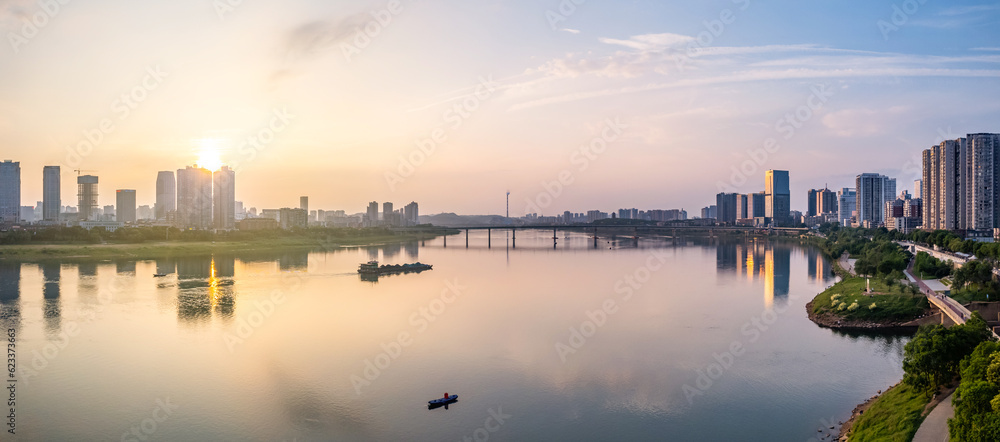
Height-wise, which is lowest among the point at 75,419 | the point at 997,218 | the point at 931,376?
the point at 75,419

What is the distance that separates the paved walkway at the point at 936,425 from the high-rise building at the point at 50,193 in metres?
98.1

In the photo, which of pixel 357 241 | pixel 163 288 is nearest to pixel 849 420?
pixel 163 288

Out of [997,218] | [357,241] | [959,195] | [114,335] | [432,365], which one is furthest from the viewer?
[357,241]

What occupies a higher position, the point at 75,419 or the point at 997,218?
the point at 997,218

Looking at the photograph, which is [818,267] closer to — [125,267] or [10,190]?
[125,267]

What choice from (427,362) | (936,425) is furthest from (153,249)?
(936,425)

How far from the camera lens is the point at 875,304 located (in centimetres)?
1745

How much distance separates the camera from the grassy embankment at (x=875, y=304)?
55.3 ft

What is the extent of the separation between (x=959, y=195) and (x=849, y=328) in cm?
3562

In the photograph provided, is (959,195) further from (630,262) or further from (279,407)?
(279,407)

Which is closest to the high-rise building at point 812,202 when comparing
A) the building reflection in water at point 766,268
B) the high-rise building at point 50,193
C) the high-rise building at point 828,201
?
the high-rise building at point 828,201

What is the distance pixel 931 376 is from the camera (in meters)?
9.15

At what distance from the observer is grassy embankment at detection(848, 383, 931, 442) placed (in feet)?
25.7

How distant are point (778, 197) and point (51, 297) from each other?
4687 inches
